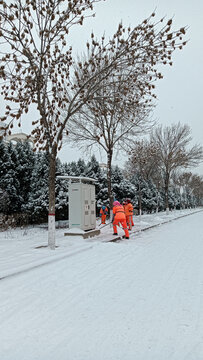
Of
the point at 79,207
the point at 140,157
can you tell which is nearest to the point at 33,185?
the point at 140,157

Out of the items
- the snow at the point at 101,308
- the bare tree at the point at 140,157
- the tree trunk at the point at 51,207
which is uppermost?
the bare tree at the point at 140,157

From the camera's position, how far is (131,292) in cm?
495

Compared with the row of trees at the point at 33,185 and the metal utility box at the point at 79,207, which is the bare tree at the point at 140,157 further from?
the metal utility box at the point at 79,207

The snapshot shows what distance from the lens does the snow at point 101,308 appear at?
3.05 metres

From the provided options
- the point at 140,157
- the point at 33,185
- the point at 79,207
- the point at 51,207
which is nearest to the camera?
the point at 51,207

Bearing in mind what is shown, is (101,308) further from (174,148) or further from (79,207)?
(174,148)

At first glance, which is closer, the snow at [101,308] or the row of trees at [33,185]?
the snow at [101,308]

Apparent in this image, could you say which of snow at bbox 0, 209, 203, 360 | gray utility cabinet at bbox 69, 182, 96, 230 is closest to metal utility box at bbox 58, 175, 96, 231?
gray utility cabinet at bbox 69, 182, 96, 230

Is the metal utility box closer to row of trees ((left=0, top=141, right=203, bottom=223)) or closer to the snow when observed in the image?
the snow

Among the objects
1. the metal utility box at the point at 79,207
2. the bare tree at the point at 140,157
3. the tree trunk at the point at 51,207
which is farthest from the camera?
the bare tree at the point at 140,157

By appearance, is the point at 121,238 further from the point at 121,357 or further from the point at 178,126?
the point at 178,126

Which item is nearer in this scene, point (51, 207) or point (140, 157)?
point (51, 207)

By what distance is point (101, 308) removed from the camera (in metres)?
4.22

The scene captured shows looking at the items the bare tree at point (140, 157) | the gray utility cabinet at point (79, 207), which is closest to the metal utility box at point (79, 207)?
the gray utility cabinet at point (79, 207)
